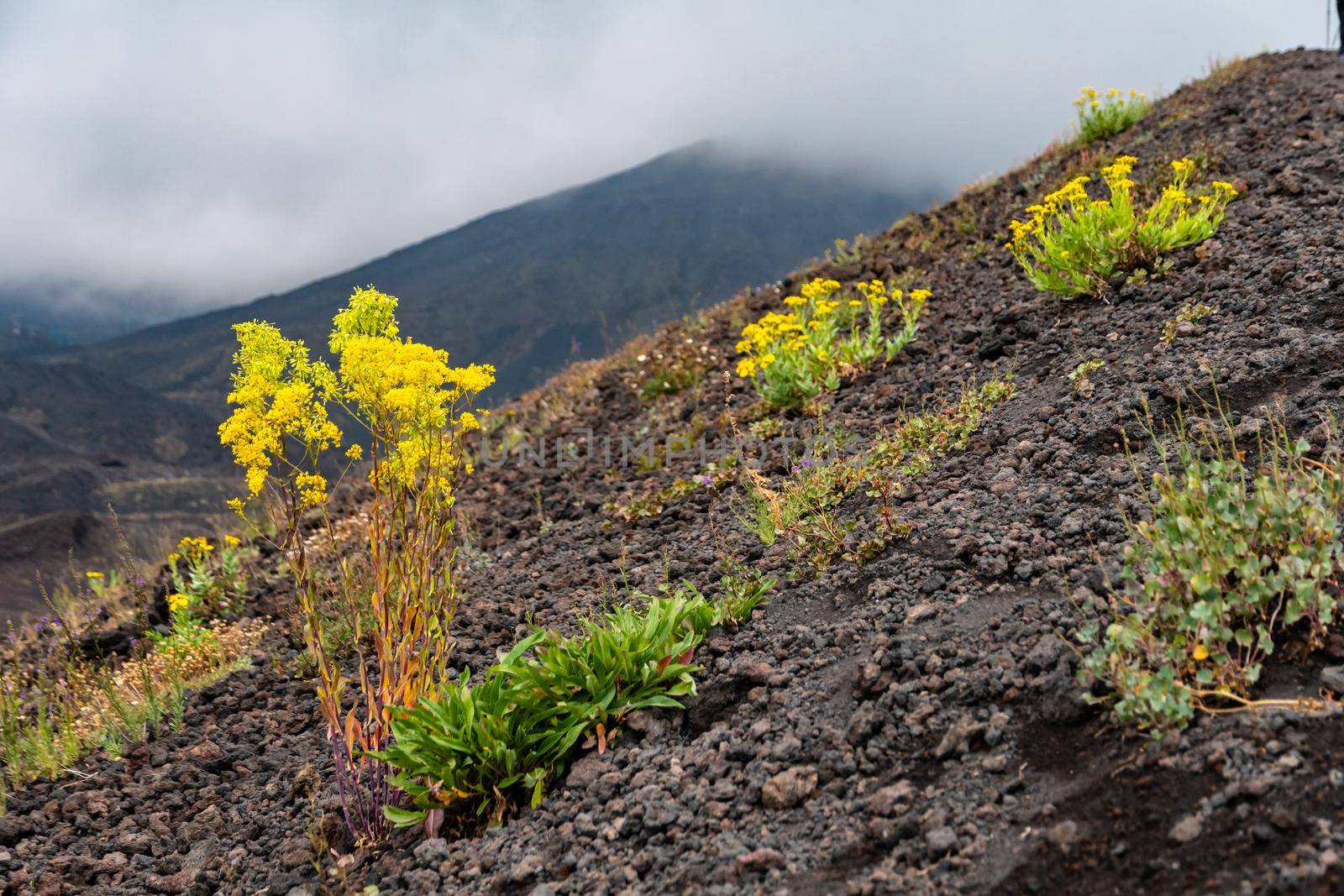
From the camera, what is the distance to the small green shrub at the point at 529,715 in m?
3.32

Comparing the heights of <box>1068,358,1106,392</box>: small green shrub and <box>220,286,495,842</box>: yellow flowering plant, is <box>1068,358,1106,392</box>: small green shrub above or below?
below

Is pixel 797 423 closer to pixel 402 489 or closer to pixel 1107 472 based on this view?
pixel 1107 472

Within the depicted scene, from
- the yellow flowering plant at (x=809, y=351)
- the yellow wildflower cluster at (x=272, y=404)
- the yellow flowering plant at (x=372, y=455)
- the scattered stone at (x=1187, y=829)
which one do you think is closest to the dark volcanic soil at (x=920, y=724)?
the scattered stone at (x=1187, y=829)

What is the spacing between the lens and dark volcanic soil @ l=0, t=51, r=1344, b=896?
91.4 inches

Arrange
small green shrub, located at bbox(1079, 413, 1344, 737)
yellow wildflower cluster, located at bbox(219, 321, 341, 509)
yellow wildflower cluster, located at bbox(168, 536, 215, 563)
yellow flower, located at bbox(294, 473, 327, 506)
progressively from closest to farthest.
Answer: small green shrub, located at bbox(1079, 413, 1344, 737) < yellow wildflower cluster, located at bbox(219, 321, 341, 509) < yellow flower, located at bbox(294, 473, 327, 506) < yellow wildflower cluster, located at bbox(168, 536, 215, 563)

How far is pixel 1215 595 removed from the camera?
2.63m

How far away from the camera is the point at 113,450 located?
139 m

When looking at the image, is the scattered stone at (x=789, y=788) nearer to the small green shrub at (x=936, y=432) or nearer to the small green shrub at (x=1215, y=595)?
the small green shrub at (x=1215, y=595)

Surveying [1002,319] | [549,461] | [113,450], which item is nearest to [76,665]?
[549,461]

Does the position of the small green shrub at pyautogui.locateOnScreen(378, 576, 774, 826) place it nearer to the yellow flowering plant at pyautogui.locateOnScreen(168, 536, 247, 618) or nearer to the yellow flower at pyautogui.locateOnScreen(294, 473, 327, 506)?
the yellow flower at pyautogui.locateOnScreen(294, 473, 327, 506)

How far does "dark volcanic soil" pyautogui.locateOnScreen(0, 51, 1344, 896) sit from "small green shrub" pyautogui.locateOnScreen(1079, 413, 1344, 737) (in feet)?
0.36

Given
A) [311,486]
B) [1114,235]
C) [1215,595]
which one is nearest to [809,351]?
[1114,235]

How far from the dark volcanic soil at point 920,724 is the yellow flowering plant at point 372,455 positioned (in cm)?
53

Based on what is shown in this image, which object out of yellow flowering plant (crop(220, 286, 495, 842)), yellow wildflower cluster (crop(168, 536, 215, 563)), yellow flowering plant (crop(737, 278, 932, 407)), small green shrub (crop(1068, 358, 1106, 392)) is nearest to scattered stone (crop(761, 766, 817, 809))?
yellow flowering plant (crop(220, 286, 495, 842))
